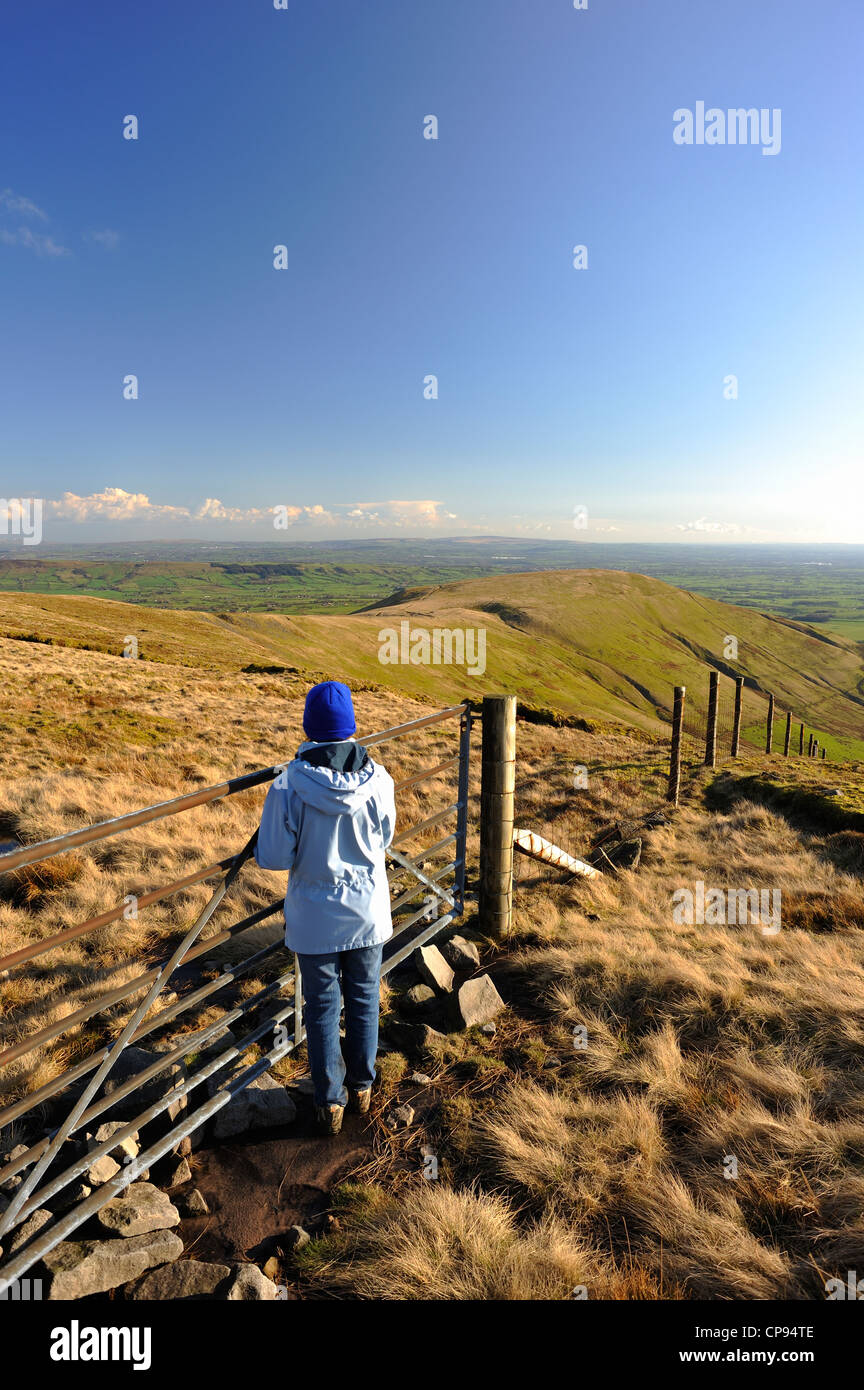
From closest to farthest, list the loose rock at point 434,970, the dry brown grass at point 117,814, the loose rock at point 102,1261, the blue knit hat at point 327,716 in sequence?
the loose rock at point 102,1261, the blue knit hat at point 327,716, the loose rock at point 434,970, the dry brown grass at point 117,814

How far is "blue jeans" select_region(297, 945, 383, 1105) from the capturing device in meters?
3.42

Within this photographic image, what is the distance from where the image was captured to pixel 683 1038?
440 cm

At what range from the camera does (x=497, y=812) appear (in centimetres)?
559

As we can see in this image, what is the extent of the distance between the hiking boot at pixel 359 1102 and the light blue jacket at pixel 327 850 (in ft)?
3.46

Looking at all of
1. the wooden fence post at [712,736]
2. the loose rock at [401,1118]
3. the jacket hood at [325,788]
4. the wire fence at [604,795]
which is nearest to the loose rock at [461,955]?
the loose rock at [401,1118]

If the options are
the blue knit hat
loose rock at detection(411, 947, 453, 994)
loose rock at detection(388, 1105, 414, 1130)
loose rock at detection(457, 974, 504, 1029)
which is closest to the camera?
the blue knit hat

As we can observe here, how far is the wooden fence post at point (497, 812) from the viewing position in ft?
17.8

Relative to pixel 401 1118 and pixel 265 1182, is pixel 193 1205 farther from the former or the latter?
pixel 401 1118

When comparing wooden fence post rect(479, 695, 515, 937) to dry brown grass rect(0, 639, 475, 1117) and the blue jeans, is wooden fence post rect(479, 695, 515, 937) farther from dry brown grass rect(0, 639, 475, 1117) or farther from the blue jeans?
the blue jeans

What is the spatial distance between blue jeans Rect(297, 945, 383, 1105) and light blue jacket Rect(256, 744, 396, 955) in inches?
5.7

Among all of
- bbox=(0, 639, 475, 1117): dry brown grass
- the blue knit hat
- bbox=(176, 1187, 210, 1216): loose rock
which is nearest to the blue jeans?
bbox=(176, 1187, 210, 1216): loose rock

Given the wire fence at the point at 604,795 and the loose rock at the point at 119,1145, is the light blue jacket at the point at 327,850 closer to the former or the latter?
the loose rock at the point at 119,1145

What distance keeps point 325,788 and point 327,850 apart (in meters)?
0.34
